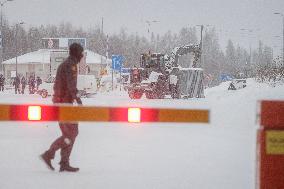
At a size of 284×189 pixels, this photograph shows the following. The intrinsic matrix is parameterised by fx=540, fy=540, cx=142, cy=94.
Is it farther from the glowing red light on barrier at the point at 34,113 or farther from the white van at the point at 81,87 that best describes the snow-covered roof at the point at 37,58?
the glowing red light on barrier at the point at 34,113

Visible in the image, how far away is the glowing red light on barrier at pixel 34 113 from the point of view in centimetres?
400

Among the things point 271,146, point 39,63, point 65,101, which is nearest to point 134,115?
point 271,146

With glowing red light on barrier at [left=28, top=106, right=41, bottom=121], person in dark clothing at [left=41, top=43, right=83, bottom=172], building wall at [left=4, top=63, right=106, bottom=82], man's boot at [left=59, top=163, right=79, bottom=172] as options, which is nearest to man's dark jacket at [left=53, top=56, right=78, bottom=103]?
person in dark clothing at [left=41, top=43, right=83, bottom=172]

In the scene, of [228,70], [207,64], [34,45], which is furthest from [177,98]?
[228,70]

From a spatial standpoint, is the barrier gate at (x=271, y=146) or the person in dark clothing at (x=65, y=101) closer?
the barrier gate at (x=271, y=146)

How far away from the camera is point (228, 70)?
6350cm

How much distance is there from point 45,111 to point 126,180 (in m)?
2.19

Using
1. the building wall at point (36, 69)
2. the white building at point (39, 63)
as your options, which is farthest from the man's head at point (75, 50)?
the building wall at point (36, 69)

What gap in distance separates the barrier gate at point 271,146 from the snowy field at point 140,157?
0.82 feet

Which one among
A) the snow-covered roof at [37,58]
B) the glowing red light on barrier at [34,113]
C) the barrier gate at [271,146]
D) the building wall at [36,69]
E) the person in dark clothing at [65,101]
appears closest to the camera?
the barrier gate at [271,146]

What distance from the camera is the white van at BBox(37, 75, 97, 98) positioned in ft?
106

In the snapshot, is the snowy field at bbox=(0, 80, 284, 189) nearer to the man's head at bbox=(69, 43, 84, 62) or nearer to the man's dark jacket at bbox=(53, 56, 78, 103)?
the man's dark jacket at bbox=(53, 56, 78, 103)

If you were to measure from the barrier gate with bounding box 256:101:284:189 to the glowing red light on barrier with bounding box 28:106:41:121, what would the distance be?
163 cm

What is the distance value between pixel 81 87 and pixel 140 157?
25304 mm
